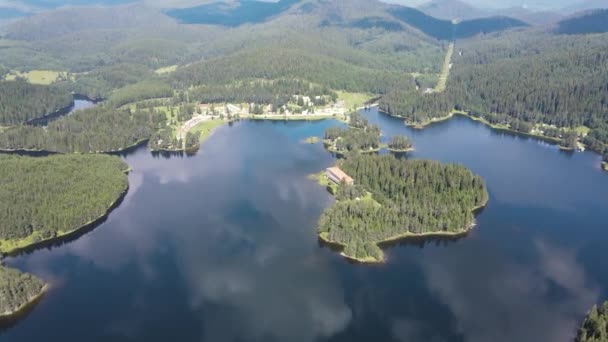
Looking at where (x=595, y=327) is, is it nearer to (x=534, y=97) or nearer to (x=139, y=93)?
(x=534, y=97)

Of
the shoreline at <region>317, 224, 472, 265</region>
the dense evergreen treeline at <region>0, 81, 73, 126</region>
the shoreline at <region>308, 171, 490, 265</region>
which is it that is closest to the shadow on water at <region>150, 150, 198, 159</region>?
the shoreline at <region>308, 171, 490, 265</region>

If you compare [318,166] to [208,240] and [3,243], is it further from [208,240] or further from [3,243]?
[3,243]

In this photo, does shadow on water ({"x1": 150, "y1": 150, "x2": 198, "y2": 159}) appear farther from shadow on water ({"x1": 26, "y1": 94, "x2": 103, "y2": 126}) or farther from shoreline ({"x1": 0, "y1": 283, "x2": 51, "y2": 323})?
shoreline ({"x1": 0, "y1": 283, "x2": 51, "y2": 323})

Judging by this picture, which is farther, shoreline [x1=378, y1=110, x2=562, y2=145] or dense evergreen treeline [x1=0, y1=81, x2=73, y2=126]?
dense evergreen treeline [x1=0, y1=81, x2=73, y2=126]

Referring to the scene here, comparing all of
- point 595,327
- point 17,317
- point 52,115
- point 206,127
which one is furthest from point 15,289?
point 52,115

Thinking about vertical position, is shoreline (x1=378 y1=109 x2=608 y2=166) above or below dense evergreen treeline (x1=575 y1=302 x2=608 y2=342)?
above

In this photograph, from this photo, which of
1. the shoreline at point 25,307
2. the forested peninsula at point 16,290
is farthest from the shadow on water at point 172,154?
the shoreline at point 25,307
